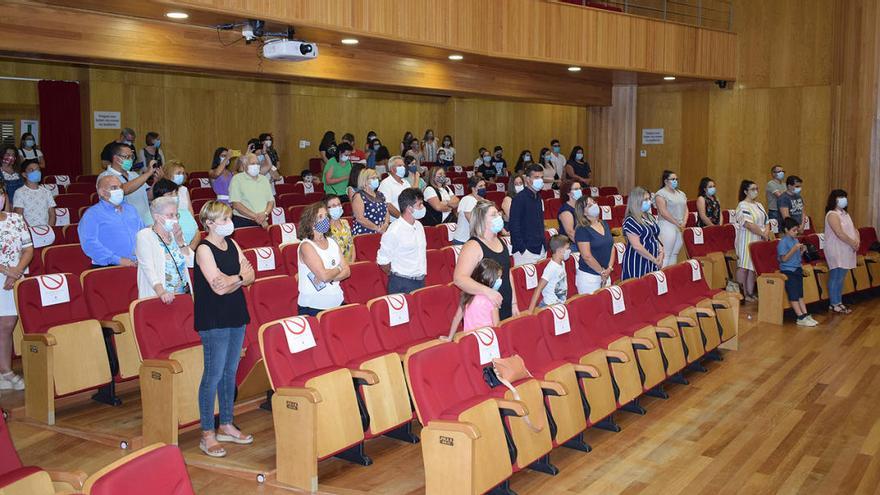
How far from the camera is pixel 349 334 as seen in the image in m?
5.21

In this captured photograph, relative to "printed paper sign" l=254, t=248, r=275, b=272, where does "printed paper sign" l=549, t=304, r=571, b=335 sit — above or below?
below

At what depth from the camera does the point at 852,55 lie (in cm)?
1285

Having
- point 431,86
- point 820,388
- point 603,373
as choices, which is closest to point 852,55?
point 431,86

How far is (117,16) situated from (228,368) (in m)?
5.16

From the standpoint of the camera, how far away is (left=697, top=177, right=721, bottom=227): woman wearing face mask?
1061 cm

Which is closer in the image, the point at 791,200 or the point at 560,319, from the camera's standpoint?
the point at 560,319

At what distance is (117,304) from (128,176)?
147 cm

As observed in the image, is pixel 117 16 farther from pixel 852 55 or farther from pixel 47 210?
pixel 852 55

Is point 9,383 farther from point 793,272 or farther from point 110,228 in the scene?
point 793,272

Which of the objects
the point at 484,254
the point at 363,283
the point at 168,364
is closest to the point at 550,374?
the point at 484,254

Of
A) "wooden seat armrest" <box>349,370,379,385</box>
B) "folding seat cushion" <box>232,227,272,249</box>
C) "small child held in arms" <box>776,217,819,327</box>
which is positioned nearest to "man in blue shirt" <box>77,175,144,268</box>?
"folding seat cushion" <box>232,227,272,249</box>

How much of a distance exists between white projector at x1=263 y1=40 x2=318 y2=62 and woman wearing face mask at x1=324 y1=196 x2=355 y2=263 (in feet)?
9.05

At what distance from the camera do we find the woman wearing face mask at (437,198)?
855 cm

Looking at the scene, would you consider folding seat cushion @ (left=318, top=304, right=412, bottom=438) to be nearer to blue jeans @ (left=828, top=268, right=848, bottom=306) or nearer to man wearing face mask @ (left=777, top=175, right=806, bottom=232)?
blue jeans @ (left=828, top=268, right=848, bottom=306)
